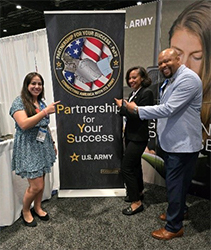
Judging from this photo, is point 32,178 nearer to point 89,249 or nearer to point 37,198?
point 37,198

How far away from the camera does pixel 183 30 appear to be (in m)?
2.42

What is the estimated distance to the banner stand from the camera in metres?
2.56

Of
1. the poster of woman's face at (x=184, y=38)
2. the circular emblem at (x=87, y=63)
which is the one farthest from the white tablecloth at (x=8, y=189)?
the poster of woman's face at (x=184, y=38)

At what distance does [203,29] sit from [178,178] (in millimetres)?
1600

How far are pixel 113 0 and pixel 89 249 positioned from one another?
5.47 meters

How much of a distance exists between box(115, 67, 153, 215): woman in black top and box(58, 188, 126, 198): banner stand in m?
0.31

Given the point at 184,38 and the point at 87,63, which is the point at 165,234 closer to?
the point at 87,63

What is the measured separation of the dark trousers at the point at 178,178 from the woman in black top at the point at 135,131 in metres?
0.40

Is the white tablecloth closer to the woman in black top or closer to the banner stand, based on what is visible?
the banner stand

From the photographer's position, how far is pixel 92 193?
8.44 ft

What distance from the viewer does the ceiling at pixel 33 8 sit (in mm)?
5391

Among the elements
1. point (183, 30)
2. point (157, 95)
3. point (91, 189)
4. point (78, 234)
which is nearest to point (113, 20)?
point (183, 30)

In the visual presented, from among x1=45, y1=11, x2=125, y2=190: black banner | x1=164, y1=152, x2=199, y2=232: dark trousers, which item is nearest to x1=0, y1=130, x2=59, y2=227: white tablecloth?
x1=45, y1=11, x2=125, y2=190: black banner

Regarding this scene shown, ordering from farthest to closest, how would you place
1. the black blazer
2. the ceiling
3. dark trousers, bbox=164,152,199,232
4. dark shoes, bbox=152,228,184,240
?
1. the ceiling
2. the black blazer
3. dark shoes, bbox=152,228,184,240
4. dark trousers, bbox=164,152,199,232
